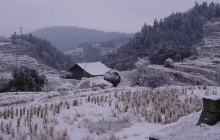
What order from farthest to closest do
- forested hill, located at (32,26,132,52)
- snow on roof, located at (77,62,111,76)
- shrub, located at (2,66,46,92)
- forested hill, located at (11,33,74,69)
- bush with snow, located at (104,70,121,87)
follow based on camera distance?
forested hill, located at (32,26,132,52), forested hill, located at (11,33,74,69), snow on roof, located at (77,62,111,76), shrub, located at (2,66,46,92), bush with snow, located at (104,70,121,87)

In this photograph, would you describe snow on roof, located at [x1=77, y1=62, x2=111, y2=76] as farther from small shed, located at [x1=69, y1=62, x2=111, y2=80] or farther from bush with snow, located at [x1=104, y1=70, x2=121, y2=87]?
bush with snow, located at [x1=104, y1=70, x2=121, y2=87]

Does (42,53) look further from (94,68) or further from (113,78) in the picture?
(113,78)

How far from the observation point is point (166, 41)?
55.3m

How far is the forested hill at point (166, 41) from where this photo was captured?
46.1 meters

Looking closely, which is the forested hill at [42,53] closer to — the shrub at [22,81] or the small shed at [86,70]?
the small shed at [86,70]

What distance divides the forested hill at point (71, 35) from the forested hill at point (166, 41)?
77.7 metres

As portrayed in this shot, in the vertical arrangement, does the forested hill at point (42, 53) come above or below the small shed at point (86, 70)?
above

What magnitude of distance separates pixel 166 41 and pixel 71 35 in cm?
11492

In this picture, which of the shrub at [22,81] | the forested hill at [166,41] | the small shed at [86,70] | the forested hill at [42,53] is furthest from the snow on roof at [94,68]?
the forested hill at [42,53]

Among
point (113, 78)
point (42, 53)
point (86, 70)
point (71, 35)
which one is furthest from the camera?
point (71, 35)

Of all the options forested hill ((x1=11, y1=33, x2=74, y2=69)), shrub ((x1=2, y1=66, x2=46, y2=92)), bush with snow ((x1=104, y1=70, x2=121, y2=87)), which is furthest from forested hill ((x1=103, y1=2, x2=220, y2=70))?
shrub ((x1=2, y1=66, x2=46, y2=92))

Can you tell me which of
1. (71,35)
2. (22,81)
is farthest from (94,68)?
(71,35)

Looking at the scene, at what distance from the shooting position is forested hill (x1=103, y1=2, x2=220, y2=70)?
4606 cm

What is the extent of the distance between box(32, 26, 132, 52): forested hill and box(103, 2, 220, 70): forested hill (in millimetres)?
77662
